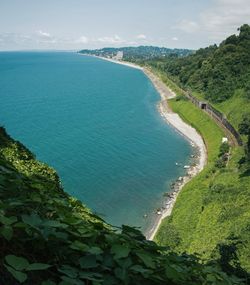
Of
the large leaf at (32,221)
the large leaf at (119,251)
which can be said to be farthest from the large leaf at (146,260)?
the large leaf at (32,221)

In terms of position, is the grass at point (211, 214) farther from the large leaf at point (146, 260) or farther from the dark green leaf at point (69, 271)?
the dark green leaf at point (69, 271)

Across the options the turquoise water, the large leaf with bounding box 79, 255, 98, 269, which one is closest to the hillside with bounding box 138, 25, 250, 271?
the large leaf with bounding box 79, 255, 98, 269

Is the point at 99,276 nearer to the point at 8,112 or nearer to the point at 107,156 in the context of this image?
the point at 107,156

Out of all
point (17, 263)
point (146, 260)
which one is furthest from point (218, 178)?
point (17, 263)

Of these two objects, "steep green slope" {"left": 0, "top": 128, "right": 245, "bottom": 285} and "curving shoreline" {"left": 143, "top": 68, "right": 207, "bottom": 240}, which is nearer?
"steep green slope" {"left": 0, "top": 128, "right": 245, "bottom": 285}

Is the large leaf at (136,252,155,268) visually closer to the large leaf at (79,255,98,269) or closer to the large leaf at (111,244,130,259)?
the large leaf at (111,244,130,259)

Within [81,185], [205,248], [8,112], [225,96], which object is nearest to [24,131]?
[8,112]

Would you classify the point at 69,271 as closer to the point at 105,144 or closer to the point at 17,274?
the point at 17,274
